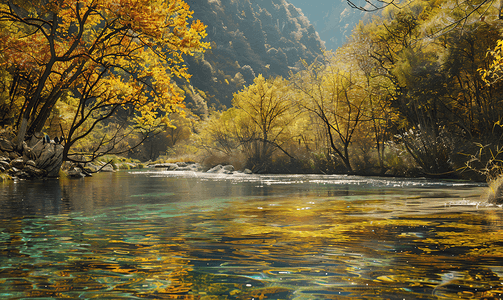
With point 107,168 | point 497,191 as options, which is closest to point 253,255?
point 497,191

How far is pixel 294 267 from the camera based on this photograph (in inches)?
152

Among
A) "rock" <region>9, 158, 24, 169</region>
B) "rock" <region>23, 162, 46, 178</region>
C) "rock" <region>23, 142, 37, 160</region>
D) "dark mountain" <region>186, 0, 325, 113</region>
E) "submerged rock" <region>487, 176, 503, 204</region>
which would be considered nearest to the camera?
"submerged rock" <region>487, 176, 503, 204</region>

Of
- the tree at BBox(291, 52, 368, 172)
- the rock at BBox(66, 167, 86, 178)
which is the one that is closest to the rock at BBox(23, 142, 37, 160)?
the rock at BBox(66, 167, 86, 178)

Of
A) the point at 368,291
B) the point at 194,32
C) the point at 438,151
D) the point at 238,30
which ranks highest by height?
the point at 238,30

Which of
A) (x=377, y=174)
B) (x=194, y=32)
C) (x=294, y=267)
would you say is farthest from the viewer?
(x=377, y=174)

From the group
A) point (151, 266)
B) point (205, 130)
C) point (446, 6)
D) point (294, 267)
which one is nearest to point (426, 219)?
point (294, 267)

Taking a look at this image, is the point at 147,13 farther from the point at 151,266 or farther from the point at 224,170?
the point at 224,170

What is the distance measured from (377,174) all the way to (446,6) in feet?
36.6

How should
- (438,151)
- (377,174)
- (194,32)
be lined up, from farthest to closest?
1. (377,174)
2. (438,151)
3. (194,32)

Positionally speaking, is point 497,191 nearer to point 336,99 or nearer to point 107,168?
point 336,99

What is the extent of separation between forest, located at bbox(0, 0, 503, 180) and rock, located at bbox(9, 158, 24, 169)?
0.94 metres

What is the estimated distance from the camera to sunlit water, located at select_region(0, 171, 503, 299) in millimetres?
3178

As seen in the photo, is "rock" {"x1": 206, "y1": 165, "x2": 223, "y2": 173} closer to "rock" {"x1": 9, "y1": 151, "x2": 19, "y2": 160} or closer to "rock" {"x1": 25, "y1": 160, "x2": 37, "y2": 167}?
"rock" {"x1": 25, "y1": 160, "x2": 37, "y2": 167}

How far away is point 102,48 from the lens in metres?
15.4
